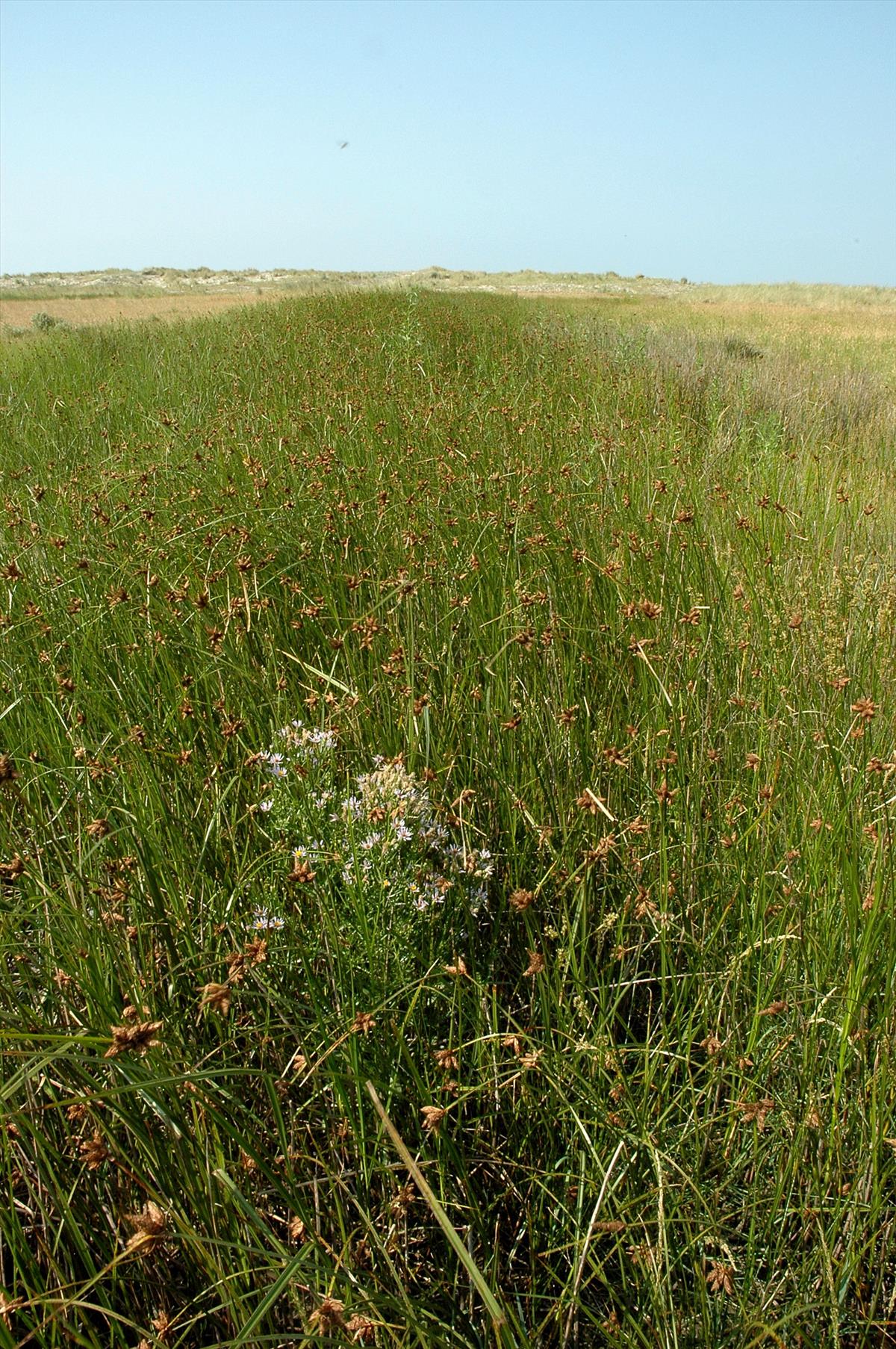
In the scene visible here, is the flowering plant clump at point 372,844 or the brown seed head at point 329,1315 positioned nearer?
the brown seed head at point 329,1315

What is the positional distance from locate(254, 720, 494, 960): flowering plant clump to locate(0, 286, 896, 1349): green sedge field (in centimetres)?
1

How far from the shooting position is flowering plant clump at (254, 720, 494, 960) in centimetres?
139

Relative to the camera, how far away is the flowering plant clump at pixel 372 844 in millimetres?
1389

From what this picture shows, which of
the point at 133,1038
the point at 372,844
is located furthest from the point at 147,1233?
the point at 372,844

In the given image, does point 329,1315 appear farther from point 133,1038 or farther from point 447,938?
point 447,938

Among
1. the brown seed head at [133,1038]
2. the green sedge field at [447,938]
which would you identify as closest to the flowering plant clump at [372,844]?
the green sedge field at [447,938]

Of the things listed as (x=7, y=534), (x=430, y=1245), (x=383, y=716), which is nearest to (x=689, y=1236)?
(x=430, y=1245)

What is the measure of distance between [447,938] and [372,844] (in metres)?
0.24

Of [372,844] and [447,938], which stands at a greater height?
[372,844]

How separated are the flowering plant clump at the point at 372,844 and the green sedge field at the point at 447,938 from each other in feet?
0.04

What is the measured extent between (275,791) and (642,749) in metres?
0.91

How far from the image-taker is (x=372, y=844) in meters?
1.39

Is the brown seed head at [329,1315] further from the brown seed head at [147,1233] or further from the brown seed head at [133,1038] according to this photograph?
the brown seed head at [133,1038]

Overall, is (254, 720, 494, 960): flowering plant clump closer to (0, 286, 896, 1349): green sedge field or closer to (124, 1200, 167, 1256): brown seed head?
(0, 286, 896, 1349): green sedge field
